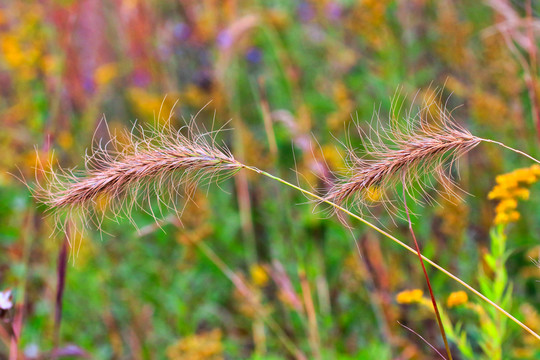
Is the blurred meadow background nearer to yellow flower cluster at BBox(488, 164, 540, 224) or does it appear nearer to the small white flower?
yellow flower cluster at BBox(488, 164, 540, 224)

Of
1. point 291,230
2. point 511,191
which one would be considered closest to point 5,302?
point 511,191

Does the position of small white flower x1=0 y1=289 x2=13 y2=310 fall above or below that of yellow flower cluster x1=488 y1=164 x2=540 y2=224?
above

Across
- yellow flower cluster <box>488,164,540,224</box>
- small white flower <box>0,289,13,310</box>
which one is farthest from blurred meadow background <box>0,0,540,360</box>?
small white flower <box>0,289,13,310</box>

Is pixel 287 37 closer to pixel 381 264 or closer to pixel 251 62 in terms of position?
pixel 251 62

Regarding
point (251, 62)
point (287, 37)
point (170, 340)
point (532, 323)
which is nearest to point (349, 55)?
point (287, 37)

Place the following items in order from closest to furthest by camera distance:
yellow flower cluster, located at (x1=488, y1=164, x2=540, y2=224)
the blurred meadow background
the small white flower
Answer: the small white flower → yellow flower cluster, located at (x1=488, y1=164, x2=540, y2=224) → the blurred meadow background

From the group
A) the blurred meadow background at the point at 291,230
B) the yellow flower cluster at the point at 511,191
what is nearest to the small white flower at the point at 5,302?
the blurred meadow background at the point at 291,230

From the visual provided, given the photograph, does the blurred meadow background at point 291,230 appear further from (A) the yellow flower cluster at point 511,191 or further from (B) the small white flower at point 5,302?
(B) the small white flower at point 5,302

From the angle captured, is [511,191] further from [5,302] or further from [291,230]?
[291,230]

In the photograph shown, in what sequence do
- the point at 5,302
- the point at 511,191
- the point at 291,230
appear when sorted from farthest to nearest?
the point at 291,230 < the point at 511,191 < the point at 5,302
